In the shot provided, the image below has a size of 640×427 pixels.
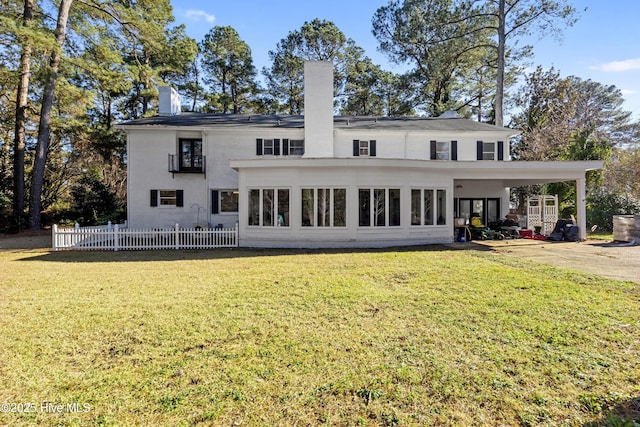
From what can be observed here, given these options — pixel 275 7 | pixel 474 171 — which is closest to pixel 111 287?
pixel 474 171

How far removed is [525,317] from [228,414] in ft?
13.7

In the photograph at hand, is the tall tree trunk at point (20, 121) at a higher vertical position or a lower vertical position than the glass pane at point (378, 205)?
higher

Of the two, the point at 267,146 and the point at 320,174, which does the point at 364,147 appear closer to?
the point at 267,146

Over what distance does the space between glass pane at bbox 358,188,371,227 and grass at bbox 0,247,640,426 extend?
523 centimetres

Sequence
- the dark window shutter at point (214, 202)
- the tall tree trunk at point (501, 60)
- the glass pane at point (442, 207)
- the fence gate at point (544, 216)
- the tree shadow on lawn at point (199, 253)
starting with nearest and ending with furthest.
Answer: the tree shadow on lawn at point (199, 253) → the glass pane at point (442, 207) → the fence gate at point (544, 216) → the dark window shutter at point (214, 202) → the tall tree trunk at point (501, 60)

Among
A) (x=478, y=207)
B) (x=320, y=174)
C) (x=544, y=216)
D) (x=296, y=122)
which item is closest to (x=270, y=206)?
(x=320, y=174)

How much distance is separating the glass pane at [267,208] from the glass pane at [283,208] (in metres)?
0.29

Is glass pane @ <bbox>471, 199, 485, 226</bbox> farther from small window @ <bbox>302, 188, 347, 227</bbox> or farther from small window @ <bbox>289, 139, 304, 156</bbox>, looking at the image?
small window @ <bbox>289, 139, 304, 156</bbox>

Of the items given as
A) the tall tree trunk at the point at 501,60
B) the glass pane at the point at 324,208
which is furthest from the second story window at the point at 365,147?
the tall tree trunk at the point at 501,60

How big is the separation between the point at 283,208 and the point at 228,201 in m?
5.83

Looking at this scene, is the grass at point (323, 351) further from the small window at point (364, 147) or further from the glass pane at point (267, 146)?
the small window at point (364, 147)

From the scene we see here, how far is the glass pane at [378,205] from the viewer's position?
11781mm

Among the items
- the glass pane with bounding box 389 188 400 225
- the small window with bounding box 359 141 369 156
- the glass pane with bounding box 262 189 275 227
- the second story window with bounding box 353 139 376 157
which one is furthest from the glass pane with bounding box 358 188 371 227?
the small window with bounding box 359 141 369 156

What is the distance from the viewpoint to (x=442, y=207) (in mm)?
12641
